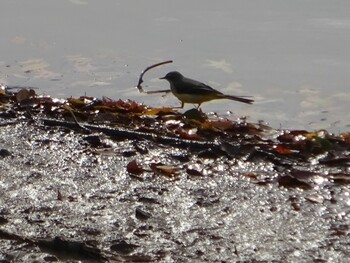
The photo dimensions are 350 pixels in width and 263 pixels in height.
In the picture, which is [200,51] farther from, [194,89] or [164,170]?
[164,170]

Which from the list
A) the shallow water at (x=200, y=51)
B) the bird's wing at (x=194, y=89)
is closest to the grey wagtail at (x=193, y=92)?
the bird's wing at (x=194, y=89)

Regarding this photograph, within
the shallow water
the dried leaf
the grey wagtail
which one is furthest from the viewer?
the shallow water

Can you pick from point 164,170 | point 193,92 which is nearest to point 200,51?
point 193,92

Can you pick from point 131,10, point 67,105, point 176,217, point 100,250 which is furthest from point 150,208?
point 131,10

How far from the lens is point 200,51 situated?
9.33 metres

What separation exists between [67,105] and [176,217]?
232cm

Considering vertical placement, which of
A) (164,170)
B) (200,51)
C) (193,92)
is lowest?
(164,170)

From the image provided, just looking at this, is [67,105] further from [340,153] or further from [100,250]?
[100,250]

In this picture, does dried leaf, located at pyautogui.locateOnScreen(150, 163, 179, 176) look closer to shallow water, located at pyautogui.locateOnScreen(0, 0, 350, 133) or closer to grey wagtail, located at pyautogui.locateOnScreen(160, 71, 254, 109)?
grey wagtail, located at pyautogui.locateOnScreen(160, 71, 254, 109)

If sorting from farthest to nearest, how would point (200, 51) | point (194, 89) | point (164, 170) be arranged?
1. point (200, 51)
2. point (194, 89)
3. point (164, 170)

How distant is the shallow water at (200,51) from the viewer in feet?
27.7

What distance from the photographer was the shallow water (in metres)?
8.45

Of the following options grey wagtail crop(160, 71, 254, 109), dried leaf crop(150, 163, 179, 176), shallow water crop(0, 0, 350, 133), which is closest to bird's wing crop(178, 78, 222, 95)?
grey wagtail crop(160, 71, 254, 109)

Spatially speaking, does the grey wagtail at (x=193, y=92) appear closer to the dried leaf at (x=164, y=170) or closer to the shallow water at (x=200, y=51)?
the shallow water at (x=200, y=51)
